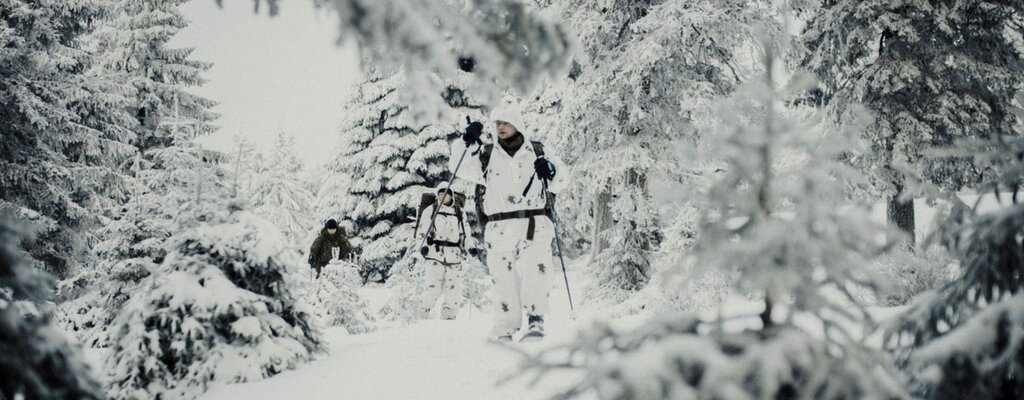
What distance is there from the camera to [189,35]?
16516mm

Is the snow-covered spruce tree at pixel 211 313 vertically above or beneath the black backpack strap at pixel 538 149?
beneath

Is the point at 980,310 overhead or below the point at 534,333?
overhead

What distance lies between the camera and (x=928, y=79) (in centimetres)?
923

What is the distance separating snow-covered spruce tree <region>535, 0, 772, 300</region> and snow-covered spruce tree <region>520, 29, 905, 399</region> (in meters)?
7.71

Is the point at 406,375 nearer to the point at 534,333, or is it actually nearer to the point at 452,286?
the point at 534,333

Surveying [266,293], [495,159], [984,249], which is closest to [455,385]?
[266,293]

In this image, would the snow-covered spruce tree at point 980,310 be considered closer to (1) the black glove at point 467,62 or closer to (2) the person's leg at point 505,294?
(1) the black glove at point 467,62

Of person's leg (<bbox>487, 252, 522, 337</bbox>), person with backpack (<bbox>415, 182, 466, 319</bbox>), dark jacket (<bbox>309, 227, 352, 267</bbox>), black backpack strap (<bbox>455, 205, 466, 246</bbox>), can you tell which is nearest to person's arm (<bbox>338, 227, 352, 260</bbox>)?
dark jacket (<bbox>309, 227, 352, 267</bbox>)

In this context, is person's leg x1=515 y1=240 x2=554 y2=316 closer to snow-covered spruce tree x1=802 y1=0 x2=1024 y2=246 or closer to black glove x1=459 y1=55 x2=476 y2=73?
black glove x1=459 y1=55 x2=476 y2=73

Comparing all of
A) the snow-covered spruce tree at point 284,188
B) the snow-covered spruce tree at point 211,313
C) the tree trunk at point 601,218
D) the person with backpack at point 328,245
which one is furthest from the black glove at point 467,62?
the snow-covered spruce tree at point 284,188

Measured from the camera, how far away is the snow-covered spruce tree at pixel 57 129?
1135 centimetres

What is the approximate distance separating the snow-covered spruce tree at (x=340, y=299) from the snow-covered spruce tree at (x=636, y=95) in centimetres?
425

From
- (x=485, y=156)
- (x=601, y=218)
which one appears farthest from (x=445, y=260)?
(x=601, y=218)

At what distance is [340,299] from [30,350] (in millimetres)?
7857
